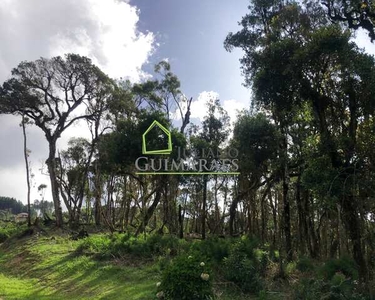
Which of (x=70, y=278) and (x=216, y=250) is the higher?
(x=216, y=250)

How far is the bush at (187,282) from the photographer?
533 cm

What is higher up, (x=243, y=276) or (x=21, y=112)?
(x=21, y=112)

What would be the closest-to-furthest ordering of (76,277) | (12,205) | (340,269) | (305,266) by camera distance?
(340,269) < (305,266) < (76,277) < (12,205)

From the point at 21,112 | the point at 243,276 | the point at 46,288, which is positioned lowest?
the point at 46,288

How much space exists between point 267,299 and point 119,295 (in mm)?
3121

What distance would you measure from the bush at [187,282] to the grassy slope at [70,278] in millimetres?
928

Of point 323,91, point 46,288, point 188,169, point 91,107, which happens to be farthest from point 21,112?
point 323,91

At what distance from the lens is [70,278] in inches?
382

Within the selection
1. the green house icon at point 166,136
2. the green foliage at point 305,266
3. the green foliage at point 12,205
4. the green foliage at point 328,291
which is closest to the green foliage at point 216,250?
the green foliage at point 305,266

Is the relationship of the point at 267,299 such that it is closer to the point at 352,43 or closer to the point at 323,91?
the point at 323,91

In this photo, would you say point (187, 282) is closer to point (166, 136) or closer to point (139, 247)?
point (139, 247)

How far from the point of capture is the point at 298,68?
817 cm

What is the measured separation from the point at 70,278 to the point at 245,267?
5.36m

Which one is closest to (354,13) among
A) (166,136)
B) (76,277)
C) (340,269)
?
(340,269)
